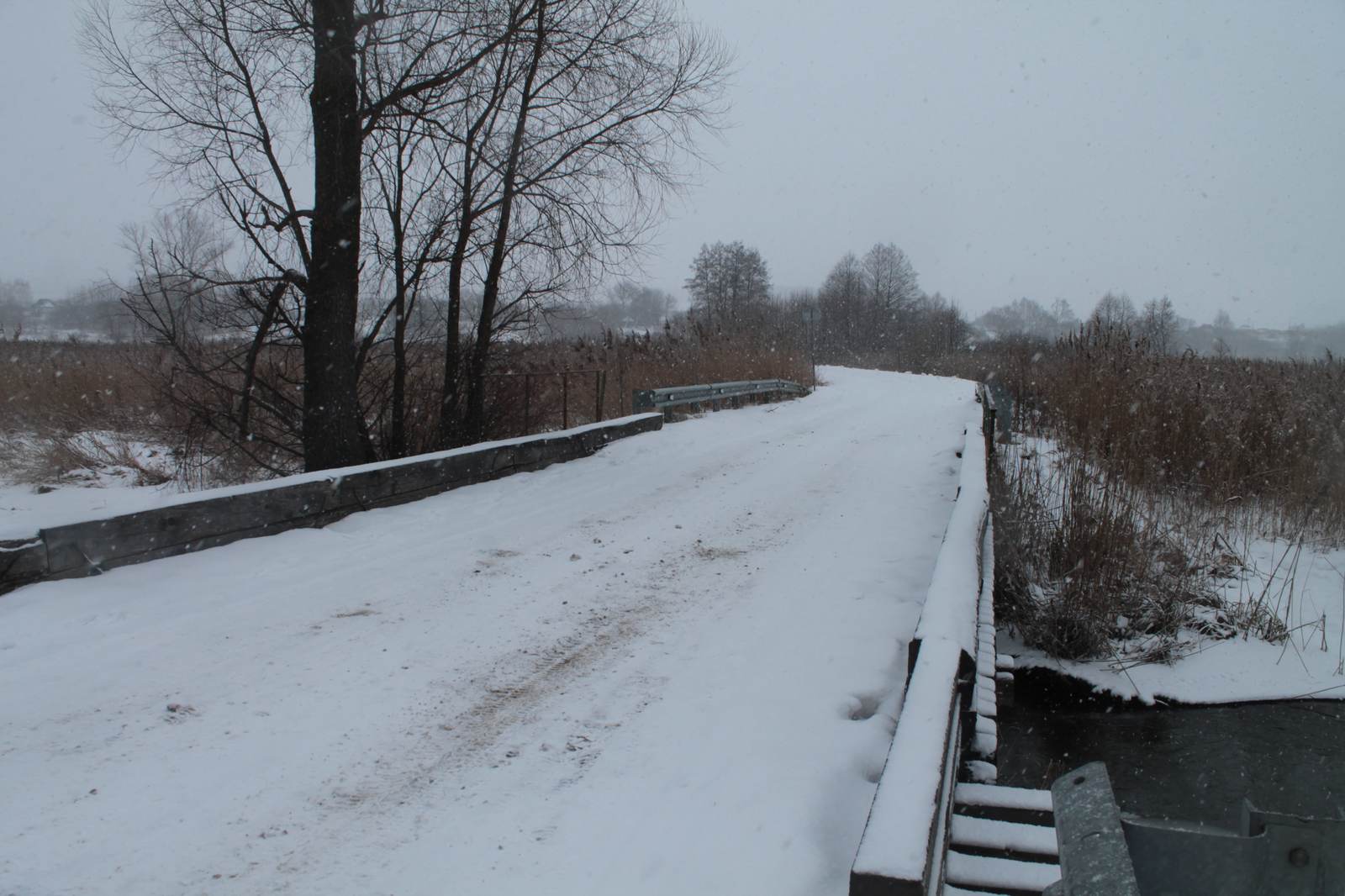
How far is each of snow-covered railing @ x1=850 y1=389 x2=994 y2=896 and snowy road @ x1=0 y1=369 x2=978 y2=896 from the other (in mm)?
463

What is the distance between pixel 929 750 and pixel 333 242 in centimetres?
853

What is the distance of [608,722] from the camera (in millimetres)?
3740

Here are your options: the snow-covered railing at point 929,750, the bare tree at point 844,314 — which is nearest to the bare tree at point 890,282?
the bare tree at point 844,314

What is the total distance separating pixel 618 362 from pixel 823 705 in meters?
15.6

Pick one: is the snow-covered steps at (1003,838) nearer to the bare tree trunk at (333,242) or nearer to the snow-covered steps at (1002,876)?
the snow-covered steps at (1002,876)

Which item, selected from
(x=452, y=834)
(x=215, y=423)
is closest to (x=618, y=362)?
(x=215, y=423)

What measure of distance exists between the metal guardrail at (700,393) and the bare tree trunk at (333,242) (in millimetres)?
5871

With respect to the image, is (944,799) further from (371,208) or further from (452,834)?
(371,208)

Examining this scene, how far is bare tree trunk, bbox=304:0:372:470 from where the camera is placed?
897 cm

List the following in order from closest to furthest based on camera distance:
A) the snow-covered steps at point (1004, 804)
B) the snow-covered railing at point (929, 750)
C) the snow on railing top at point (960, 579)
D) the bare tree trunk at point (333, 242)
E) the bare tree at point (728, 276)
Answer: the snow-covered railing at point (929, 750) → the snow-covered steps at point (1004, 804) → the snow on railing top at point (960, 579) → the bare tree trunk at point (333, 242) → the bare tree at point (728, 276)

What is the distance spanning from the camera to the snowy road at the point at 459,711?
2.78 metres

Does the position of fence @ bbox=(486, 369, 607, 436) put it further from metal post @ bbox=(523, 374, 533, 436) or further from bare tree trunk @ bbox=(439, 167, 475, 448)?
bare tree trunk @ bbox=(439, 167, 475, 448)

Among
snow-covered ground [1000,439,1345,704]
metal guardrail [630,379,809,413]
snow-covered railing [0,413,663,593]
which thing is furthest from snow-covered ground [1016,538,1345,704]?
metal guardrail [630,379,809,413]

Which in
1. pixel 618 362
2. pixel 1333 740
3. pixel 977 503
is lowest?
pixel 1333 740
